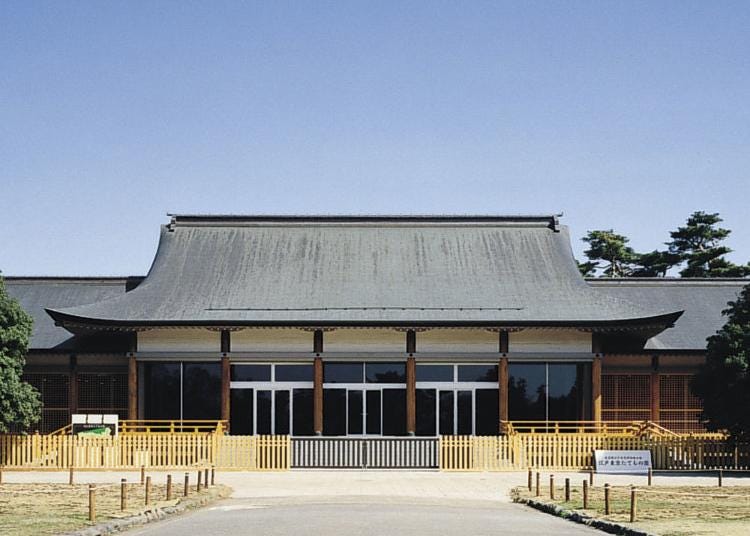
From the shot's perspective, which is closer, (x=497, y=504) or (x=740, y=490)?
(x=497, y=504)

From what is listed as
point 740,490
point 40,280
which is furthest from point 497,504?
point 40,280

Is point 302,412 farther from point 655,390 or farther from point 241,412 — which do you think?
point 655,390

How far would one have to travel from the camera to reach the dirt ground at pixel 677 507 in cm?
2073

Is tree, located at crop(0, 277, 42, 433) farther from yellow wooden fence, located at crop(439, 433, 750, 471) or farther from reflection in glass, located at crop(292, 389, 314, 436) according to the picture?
yellow wooden fence, located at crop(439, 433, 750, 471)

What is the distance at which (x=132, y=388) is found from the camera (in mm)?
42688

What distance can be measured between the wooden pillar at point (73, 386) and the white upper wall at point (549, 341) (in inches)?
680

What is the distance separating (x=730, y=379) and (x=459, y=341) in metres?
10.3

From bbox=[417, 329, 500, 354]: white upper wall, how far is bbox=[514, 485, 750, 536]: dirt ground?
12.1m

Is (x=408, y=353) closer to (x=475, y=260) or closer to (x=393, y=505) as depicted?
(x=475, y=260)

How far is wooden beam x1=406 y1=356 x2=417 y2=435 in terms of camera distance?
42.6m

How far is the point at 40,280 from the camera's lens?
51000 millimetres

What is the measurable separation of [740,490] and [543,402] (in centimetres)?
1455

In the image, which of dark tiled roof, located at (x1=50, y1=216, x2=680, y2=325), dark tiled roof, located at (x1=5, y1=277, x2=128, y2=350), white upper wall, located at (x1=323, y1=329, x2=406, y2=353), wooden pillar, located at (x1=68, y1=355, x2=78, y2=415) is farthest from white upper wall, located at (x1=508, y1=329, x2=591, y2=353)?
dark tiled roof, located at (x1=5, y1=277, x2=128, y2=350)

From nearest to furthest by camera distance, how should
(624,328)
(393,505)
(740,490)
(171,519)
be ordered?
(171,519) → (393,505) → (740,490) → (624,328)
